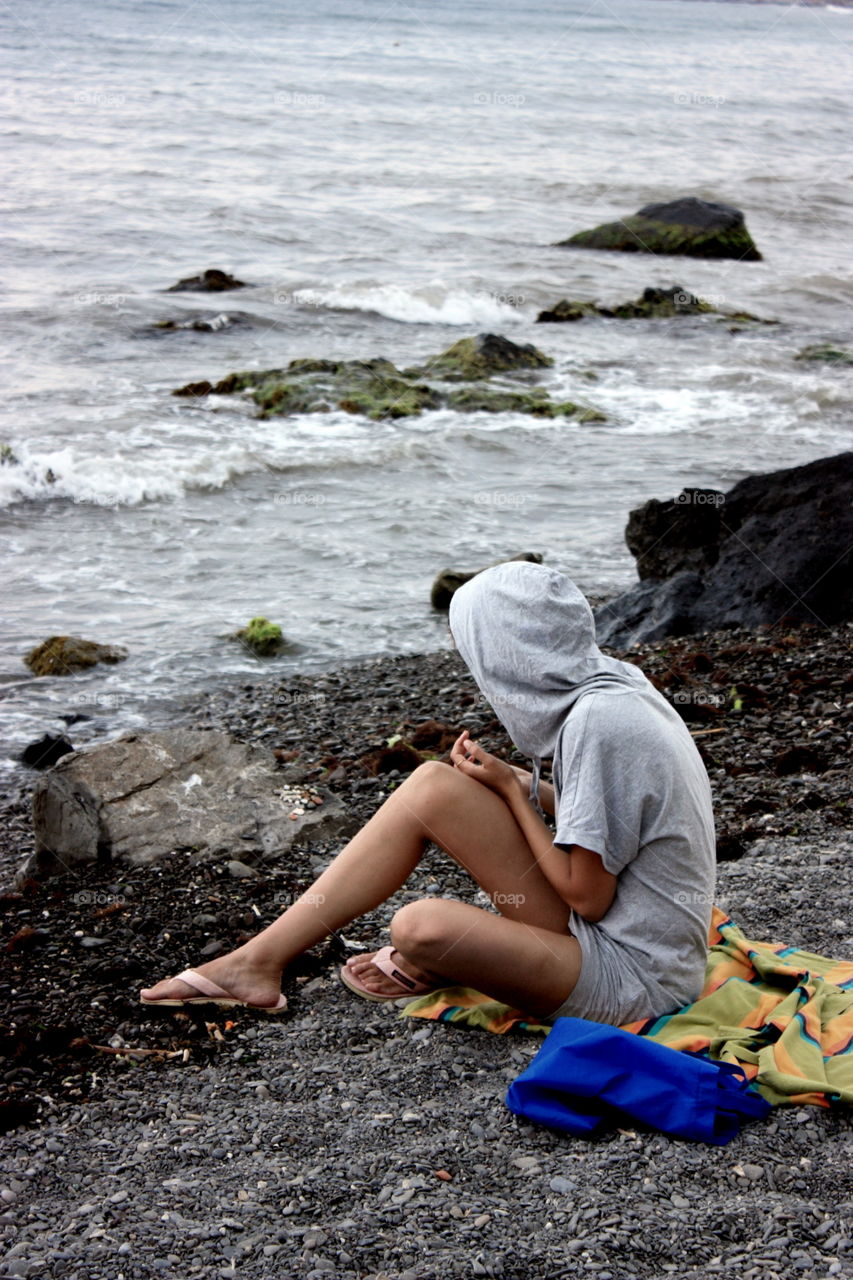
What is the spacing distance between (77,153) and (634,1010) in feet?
95.2

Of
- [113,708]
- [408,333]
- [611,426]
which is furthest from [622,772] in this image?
[408,333]

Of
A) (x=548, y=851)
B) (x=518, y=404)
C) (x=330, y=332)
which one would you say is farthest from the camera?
(x=330, y=332)

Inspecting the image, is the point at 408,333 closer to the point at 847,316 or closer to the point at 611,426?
the point at 611,426

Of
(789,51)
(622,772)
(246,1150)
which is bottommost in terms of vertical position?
(246,1150)

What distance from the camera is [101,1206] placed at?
2.84 meters

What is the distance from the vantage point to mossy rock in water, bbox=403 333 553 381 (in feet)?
52.5

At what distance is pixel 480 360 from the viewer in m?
16.3

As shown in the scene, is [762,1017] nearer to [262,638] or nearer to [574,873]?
[574,873]

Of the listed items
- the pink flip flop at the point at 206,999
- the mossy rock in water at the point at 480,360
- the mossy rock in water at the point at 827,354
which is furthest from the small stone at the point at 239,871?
the mossy rock in water at the point at 827,354

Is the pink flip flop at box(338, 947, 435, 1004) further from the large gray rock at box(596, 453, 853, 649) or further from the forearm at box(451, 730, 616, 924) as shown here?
the large gray rock at box(596, 453, 853, 649)

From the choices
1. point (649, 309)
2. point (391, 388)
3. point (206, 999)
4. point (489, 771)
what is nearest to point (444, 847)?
point (489, 771)

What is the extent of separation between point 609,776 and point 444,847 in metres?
0.63

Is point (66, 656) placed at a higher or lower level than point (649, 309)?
lower

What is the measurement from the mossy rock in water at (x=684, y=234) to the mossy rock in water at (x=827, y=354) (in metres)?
7.37
